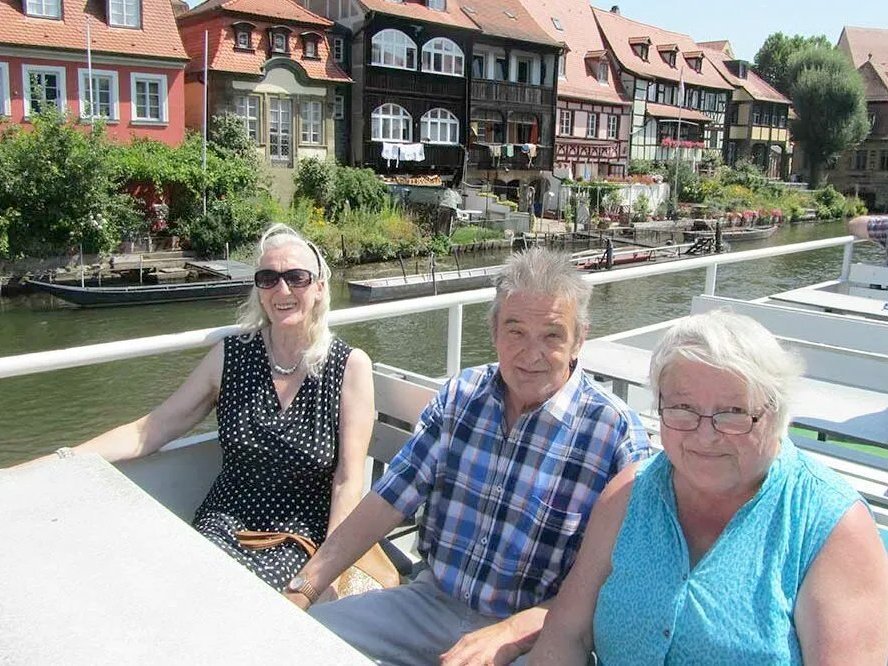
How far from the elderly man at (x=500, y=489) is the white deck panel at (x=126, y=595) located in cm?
71

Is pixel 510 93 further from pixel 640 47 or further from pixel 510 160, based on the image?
pixel 640 47

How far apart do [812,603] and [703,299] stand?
3244 millimetres

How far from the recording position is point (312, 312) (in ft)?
8.75

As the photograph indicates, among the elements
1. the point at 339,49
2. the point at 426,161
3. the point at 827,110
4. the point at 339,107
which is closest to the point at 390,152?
the point at 426,161

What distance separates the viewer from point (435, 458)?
2.20m

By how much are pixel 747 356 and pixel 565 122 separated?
3966cm

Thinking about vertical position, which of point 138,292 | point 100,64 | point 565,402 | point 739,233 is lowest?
point 138,292

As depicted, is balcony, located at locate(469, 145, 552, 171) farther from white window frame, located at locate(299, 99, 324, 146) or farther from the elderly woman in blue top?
the elderly woman in blue top

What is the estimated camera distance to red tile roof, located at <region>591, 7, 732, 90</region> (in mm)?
44500

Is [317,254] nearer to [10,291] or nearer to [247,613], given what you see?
[247,613]

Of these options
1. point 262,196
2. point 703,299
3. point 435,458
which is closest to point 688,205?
point 262,196

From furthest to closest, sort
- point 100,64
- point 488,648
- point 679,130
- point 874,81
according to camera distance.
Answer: point 874,81 → point 679,130 → point 100,64 → point 488,648

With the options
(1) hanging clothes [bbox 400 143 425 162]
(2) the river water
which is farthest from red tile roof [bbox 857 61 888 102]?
(1) hanging clothes [bbox 400 143 425 162]

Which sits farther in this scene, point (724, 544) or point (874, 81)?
point (874, 81)
